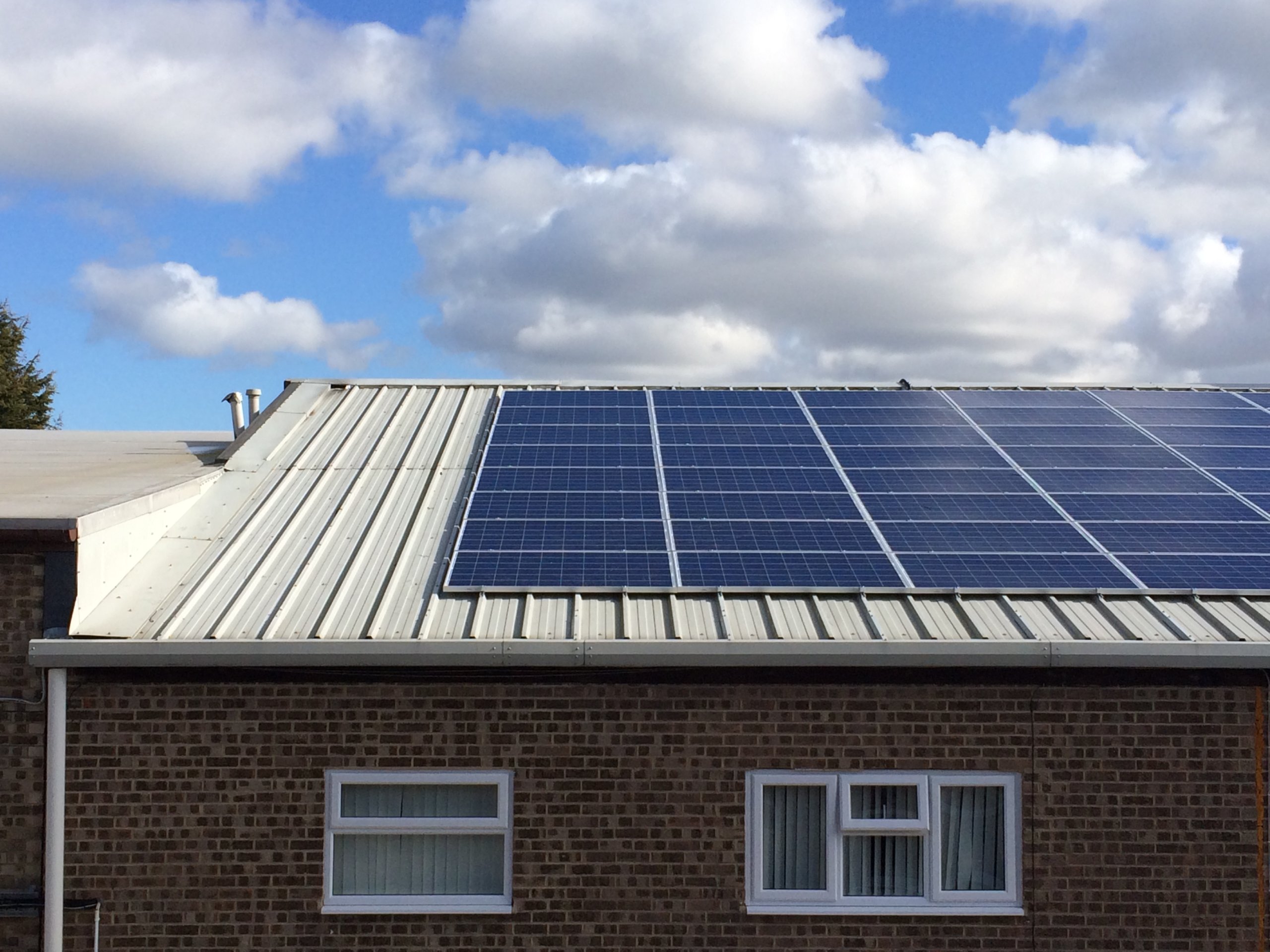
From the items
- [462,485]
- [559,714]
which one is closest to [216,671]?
[559,714]

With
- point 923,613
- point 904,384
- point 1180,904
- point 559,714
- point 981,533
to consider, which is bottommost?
point 1180,904

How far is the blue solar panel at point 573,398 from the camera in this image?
46.2 ft

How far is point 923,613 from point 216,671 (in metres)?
5.94

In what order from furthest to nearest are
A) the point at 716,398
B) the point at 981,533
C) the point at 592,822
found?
the point at 716,398
the point at 981,533
the point at 592,822

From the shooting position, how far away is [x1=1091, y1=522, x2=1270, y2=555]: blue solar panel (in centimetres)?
977

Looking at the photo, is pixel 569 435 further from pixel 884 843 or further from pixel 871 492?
pixel 884 843

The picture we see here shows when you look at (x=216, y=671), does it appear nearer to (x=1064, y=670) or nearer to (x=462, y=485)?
(x=462, y=485)

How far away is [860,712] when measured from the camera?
8398 millimetres

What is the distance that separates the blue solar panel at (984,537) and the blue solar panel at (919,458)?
4.88 feet

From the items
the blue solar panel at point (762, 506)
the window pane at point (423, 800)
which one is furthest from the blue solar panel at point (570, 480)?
the window pane at point (423, 800)

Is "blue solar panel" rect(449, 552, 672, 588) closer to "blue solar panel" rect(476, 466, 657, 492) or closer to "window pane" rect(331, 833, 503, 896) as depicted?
"blue solar panel" rect(476, 466, 657, 492)

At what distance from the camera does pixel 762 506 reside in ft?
34.5

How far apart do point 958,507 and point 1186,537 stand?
85.6 inches

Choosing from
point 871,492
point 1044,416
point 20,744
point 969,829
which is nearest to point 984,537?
point 871,492
